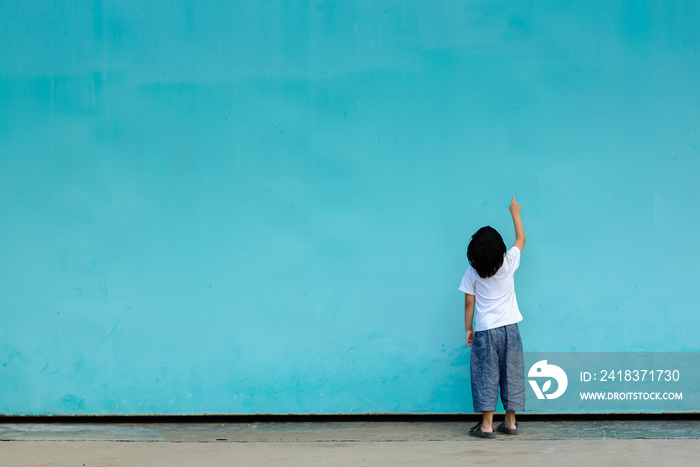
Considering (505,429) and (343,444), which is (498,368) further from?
(343,444)

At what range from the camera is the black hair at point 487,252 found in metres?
3.28

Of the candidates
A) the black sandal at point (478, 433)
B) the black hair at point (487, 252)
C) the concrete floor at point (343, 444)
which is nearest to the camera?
the concrete floor at point (343, 444)

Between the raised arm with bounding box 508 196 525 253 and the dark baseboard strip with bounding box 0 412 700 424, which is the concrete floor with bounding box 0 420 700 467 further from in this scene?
the raised arm with bounding box 508 196 525 253

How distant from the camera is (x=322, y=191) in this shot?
150 inches

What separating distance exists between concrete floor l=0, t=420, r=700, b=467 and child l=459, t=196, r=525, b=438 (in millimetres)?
237

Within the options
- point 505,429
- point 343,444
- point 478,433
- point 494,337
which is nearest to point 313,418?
Answer: point 343,444

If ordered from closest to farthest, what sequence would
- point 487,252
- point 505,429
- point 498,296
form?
point 487,252
point 498,296
point 505,429

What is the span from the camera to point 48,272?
386 centimetres

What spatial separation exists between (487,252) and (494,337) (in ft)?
1.61

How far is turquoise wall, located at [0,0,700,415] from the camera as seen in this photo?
12.3 feet

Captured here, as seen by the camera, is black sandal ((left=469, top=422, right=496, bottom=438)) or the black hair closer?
the black hair

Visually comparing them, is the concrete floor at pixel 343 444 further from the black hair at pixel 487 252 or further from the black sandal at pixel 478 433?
the black hair at pixel 487 252

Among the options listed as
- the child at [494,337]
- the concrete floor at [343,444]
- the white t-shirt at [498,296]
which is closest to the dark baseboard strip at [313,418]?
the concrete floor at [343,444]

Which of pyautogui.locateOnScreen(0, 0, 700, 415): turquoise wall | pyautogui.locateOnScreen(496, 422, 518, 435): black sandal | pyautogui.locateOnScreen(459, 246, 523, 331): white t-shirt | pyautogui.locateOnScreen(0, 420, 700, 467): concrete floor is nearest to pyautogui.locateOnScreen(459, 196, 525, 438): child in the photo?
pyautogui.locateOnScreen(459, 246, 523, 331): white t-shirt
